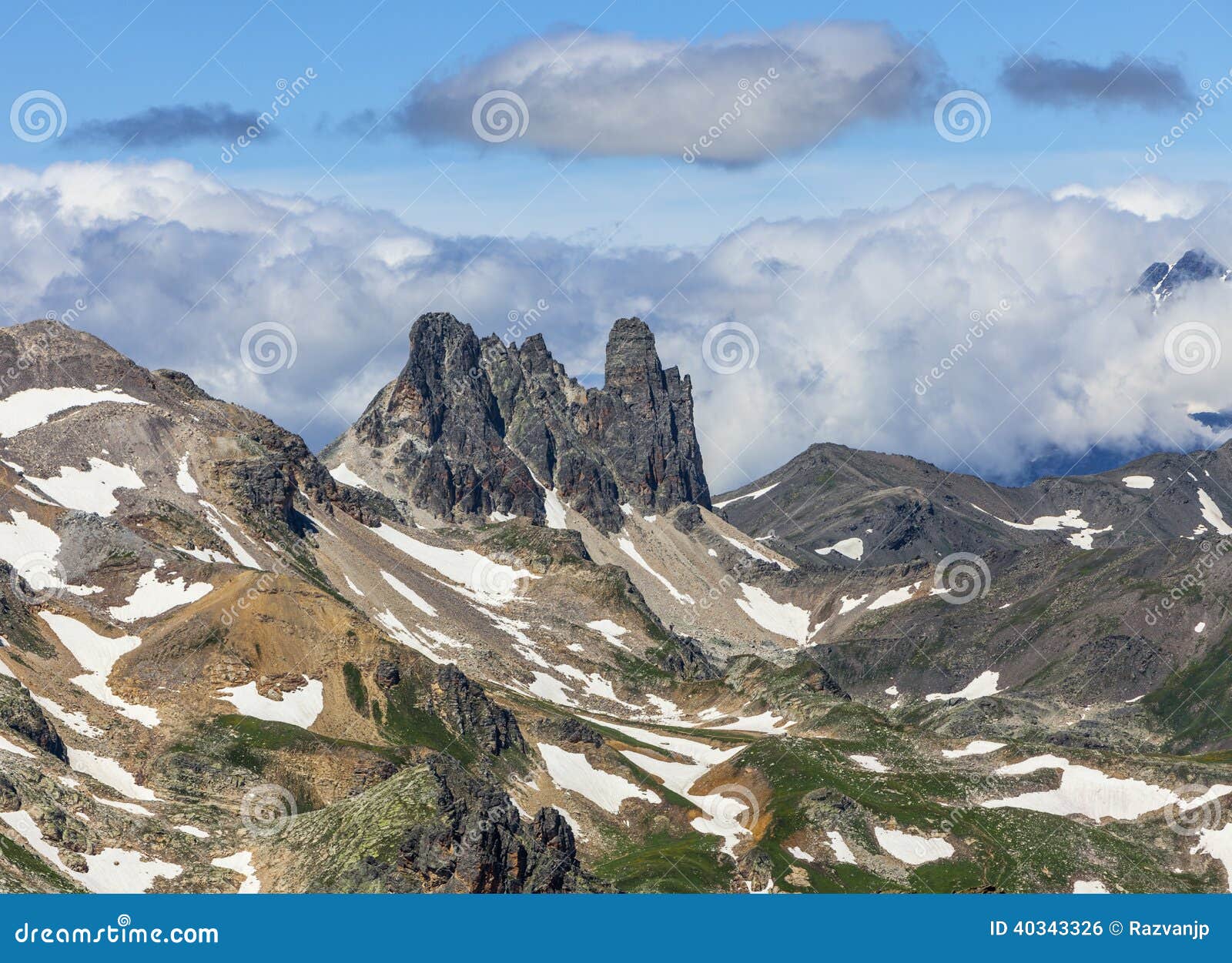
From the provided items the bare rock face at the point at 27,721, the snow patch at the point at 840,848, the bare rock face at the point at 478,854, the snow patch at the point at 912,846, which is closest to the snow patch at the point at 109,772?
the bare rock face at the point at 27,721

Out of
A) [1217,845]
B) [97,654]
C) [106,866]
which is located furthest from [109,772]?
[1217,845]

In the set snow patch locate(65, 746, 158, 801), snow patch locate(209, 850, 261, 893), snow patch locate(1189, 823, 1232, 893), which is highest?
snow patch locate(65, 746, 158, 801)

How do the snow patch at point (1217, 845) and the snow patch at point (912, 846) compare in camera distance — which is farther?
the snow patch at point (1217, 845)

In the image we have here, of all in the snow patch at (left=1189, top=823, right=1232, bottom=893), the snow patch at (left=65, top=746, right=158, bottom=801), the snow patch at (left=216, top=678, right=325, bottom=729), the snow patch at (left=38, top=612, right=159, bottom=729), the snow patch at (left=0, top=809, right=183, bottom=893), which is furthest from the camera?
the snow patch at (left=216, top=678, right=325, bottom=729)

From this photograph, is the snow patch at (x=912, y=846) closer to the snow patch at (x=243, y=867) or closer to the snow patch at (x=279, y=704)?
the snow patch at (x=279, y=704)

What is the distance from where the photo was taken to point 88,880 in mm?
119500

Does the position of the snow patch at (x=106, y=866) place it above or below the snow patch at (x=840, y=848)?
above

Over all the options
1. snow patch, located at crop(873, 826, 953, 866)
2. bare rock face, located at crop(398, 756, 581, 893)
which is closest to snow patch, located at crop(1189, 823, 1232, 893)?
snow patch, located at crop(873, 826, 953, 866)

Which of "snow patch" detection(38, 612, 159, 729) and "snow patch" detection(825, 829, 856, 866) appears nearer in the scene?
"snow patch" detection(825, 829, 856, 866)

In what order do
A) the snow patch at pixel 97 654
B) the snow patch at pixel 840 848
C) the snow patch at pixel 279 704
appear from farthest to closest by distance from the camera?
1. the snow patch at pixel 279 704
2. the snow patch at pixel 97 654
3. the snow patch at pixel 840 848

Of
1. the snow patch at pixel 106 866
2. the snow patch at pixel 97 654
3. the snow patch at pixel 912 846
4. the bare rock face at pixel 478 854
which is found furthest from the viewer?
the snow patch at pixel 97 654

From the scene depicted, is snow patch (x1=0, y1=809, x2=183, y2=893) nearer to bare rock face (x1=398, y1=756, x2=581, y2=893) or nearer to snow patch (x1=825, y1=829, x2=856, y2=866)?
bare rock face (x1=398, y1=756, x2=581, y2=893)

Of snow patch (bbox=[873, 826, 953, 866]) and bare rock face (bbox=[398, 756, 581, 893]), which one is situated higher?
Result: bare rock face (bbox=[398, 756, 581, 893])

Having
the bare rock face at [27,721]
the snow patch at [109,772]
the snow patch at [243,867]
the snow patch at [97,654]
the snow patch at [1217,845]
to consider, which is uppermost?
the snow patch at [97,654]
